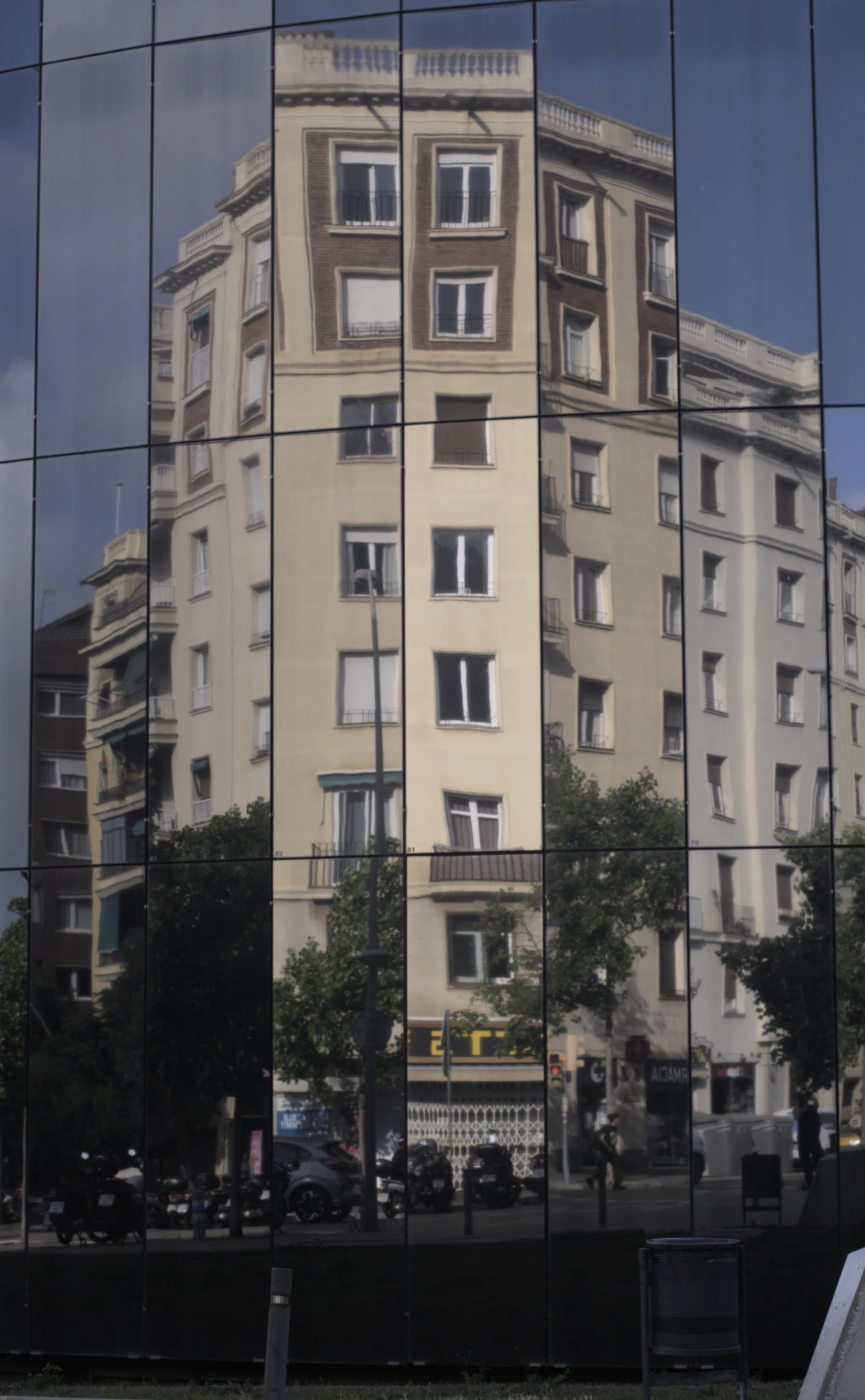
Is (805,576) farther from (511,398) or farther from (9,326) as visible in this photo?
(9,326)

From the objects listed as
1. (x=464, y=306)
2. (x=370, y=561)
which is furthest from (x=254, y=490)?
(x=464, y=306)

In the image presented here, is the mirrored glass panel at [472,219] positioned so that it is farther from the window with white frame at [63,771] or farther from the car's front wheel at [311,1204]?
the car's front wheel at [311,1204]

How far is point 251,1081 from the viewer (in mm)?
14148

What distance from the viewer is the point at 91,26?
15.8 metres

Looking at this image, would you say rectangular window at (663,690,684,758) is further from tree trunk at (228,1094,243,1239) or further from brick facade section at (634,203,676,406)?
tree trunk at (228,1094,243,1239)

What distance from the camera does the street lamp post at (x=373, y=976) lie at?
13.8 meters

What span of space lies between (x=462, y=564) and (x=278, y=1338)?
709cm

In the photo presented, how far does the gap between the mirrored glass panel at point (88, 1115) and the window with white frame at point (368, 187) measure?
6293mm

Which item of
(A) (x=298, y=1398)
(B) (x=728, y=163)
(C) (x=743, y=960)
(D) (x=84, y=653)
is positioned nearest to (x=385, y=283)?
(B) (x=728, y=163)

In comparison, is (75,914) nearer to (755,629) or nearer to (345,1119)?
(345,1119)

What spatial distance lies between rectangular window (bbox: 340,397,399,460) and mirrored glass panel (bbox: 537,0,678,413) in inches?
55.7

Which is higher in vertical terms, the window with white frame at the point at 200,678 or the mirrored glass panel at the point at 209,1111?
the window with white frame at the point at 200,678

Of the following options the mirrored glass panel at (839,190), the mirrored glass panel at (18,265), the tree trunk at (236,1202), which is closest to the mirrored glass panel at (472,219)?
the mirrored glass panel at (839,190)

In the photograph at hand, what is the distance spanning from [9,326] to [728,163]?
273 inches
